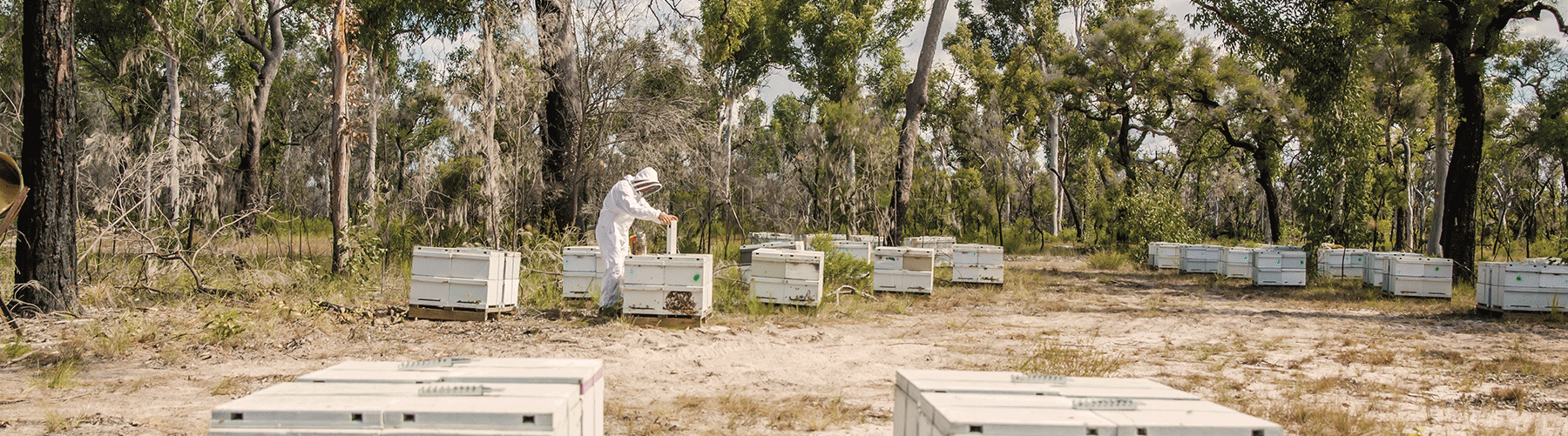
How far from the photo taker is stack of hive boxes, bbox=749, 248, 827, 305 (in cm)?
1095

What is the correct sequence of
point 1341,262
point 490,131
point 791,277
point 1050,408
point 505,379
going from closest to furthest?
point 1050,408, point 505,379, point 791,277, point 490,131, point 1341,262

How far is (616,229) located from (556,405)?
24.4 ft

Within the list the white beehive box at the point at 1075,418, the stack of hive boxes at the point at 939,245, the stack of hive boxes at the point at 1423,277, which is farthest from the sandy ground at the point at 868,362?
the stack of hive boxes at the point at 939,245

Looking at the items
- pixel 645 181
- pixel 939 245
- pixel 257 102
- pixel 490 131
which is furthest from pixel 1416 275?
pixel 257 102

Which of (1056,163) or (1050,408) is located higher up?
(1056,163)

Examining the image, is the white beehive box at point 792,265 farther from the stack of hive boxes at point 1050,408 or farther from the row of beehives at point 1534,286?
the row of beehives at point 1534,286

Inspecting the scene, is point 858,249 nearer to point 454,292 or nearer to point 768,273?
point 768,273

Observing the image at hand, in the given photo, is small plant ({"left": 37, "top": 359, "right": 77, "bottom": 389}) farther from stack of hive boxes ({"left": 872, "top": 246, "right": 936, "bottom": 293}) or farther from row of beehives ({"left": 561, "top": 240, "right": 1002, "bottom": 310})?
stack of hive boxes ({"left": 872, "top": 246, "right": 936, "bottom": 293})

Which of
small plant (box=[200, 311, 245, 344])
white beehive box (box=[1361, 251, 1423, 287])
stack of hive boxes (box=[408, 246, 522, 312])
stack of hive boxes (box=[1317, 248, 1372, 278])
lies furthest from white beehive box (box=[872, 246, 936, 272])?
stack of hive boxes (box=[1317, 248, 1372, 278])

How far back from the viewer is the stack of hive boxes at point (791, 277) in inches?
431

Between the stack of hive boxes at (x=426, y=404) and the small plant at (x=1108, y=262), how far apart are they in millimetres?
20031

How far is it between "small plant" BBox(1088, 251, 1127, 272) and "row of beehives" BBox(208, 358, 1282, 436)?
1921 cm

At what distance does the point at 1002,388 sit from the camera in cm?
329

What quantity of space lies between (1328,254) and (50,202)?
66.3ft
